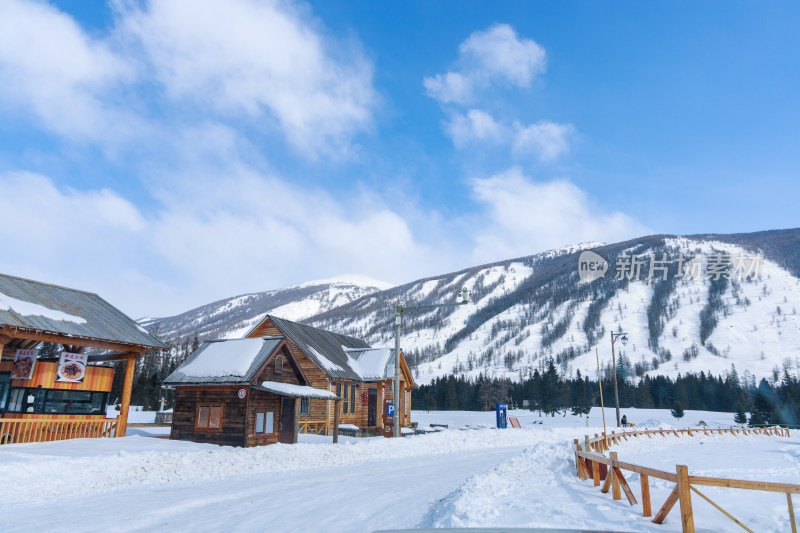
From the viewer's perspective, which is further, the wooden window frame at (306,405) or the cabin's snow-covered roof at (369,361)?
the cabin's snow-covered roof at (369,361)

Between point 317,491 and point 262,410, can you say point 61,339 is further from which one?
point 317,491

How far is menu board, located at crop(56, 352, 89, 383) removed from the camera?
864 inches

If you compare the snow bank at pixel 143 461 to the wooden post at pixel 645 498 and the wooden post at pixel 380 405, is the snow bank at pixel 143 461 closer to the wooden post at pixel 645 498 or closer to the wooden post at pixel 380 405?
the wooden post at pixel 645 498

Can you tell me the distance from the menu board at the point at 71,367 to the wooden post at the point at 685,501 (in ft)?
77.7

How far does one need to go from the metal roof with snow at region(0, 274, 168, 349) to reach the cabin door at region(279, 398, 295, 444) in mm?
7601

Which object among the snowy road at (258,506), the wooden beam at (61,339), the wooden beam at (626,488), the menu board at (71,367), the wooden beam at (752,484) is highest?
the wooden beam at (61,339)

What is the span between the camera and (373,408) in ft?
142

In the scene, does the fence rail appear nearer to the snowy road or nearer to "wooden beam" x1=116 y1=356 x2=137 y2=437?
"wooden beam" x1=116 y1=356 x2=137 y2=437

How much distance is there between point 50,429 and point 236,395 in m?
7.49

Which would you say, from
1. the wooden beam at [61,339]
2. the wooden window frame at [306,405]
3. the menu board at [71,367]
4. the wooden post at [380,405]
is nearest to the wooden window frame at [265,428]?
the wooden beam at [61,339]

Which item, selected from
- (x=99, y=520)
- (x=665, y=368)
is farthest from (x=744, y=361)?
(x=99, y=520)

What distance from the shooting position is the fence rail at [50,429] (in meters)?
19.1

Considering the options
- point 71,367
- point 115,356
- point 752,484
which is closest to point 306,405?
point 115,356

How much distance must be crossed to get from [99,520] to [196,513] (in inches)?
71.9
